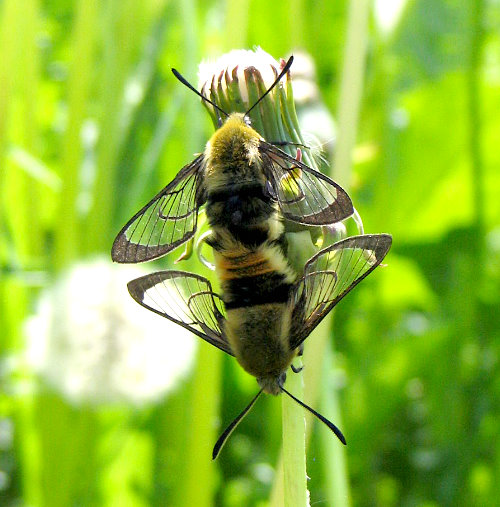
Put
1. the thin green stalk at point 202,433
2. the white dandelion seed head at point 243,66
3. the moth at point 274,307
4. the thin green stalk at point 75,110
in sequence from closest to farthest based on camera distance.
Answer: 1. the moth at point 274,307
2. the white dandelion seed head at point 243,66
3. the thin green stalk at point 202,433
4. the thin green stalk at point 75,110

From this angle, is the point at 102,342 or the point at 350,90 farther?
the point at 102,342

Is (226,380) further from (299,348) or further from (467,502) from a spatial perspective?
(299,348)

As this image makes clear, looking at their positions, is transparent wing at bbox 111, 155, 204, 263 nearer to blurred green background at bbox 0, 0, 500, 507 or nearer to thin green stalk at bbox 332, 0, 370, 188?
thin green stalk at bbox 332, 0, 370, 188

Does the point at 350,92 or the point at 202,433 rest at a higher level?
the point at 350,92

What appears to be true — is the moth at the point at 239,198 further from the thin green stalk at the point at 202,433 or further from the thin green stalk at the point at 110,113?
the thin green stalk at the point at 110,113

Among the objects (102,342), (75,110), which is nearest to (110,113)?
(75,110)

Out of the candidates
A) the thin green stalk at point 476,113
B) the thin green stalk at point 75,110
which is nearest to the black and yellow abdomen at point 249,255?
the thin green stalk at point 75,110

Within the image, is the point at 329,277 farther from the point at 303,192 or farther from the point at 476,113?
the point at 476,113
